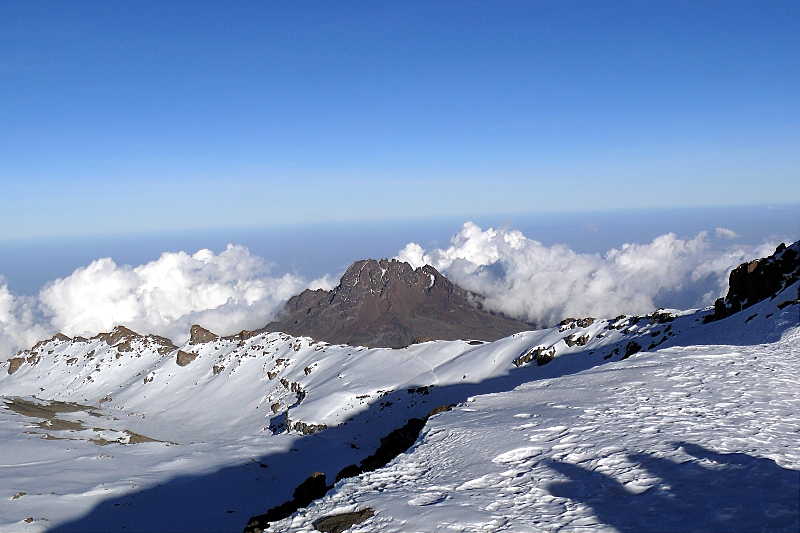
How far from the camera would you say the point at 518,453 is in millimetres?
13023

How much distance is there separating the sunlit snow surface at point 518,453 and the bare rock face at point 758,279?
4.84 metres

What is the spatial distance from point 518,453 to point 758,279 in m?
50.8

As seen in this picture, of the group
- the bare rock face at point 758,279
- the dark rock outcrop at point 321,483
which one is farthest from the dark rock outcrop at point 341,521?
the bare rock face at point 758,279

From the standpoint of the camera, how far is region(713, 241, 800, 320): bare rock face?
4634cm

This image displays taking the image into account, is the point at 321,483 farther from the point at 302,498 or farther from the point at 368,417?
the point at 368,417

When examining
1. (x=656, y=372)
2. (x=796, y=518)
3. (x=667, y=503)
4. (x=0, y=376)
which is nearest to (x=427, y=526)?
(x=667, y=503)

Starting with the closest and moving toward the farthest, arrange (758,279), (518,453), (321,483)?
(518,453) → (321,483) → (758,279)

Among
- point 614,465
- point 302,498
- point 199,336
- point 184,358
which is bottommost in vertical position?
point 184,358

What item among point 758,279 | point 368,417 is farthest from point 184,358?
point 758,279

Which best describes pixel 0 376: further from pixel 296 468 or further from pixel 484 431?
pixel 484 431

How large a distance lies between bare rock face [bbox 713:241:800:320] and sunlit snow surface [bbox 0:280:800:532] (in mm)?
4840

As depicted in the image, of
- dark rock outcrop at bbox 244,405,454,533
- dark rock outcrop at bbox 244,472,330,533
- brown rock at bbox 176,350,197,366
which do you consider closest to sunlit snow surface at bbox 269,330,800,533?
dark rock outcrop at bbox 244,405,454,533

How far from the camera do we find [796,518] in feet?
23.7

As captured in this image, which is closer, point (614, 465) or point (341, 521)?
point (341, 521)
